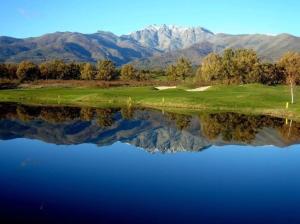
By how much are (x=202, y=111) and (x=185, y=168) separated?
41.1m

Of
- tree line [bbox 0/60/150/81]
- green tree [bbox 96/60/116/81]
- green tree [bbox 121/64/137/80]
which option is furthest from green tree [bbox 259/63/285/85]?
green tree [bbox 96/60/116/81]

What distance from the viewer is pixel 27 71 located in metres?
173

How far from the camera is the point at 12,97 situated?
335ft

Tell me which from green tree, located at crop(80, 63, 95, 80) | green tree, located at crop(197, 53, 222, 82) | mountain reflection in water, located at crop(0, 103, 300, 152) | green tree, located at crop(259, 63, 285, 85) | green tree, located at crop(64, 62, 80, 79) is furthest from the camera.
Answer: green tree, located at crop(64, 62, 80, 79)

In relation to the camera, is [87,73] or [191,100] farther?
[87,73]

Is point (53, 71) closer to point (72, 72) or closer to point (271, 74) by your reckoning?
point (72, 72)

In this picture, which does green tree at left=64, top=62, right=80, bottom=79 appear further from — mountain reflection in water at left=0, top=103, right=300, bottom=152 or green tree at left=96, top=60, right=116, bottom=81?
mountain reflection in water at left=0, top=103, right=300, bottom=152

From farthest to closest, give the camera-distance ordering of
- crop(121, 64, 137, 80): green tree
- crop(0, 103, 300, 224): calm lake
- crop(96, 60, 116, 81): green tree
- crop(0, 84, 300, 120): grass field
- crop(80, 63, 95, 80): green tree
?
crop(121, 64, 137, 80): green tree, crop(96, 60, 116, 81): green tree, crop(80, 63, 95, 80): green tree, crop(0, 84, 300, 120): grass field, crop(0, 103, 300, 224): calm lake

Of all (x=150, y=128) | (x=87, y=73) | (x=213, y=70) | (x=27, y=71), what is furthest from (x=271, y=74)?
(x=150, y=128)

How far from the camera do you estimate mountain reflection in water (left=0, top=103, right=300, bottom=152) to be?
45281 millimetres

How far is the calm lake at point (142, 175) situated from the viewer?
22016mm

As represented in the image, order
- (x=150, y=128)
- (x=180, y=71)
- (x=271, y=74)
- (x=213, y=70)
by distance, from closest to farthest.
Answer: (x=150, y=128) < (x=213, y=70) < (x=271, y=74) < (x=180, y=71)

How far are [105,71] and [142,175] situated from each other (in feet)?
507

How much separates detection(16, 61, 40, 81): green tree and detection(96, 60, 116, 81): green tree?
23630 millimetres
